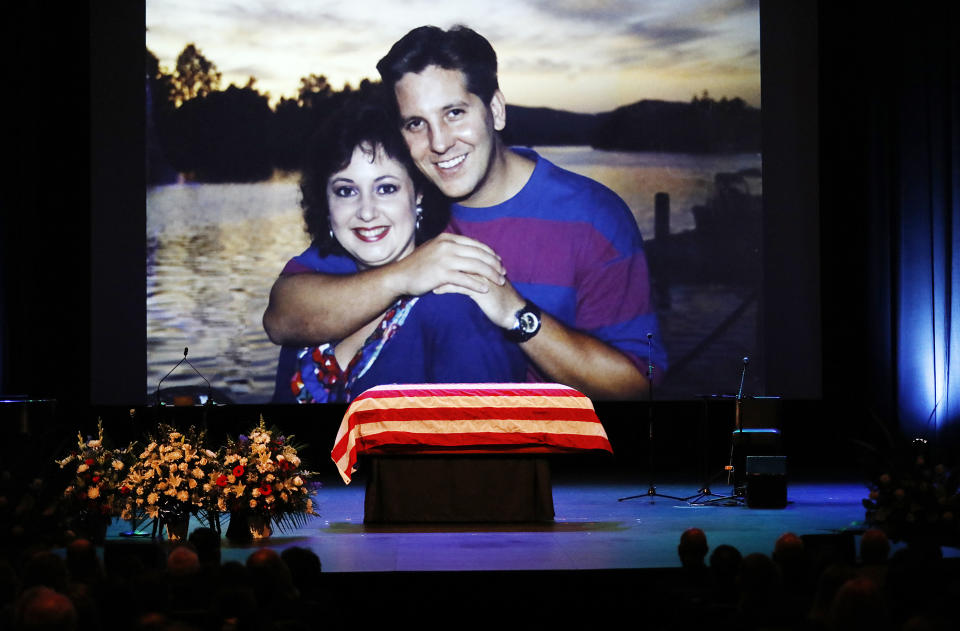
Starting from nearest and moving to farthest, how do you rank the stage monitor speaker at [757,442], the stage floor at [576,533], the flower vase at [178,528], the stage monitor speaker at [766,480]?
the stage floor at [576,533], the flower vase at [178,528], the stage monitor speaker at [766,480], the stage monitor speaker at [757,442]

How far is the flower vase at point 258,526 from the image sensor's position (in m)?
6.73

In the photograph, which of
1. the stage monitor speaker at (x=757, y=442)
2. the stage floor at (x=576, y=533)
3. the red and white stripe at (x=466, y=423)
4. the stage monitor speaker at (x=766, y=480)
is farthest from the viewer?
the stage monitor speaker at (x=757, y=442)

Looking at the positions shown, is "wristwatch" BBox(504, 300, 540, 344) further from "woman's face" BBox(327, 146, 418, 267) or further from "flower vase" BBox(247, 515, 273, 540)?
"flower vase" BBox(247, 515, 273, 540)

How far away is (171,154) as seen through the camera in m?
10.2

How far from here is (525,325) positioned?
33.1 feet

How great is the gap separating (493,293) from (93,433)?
3.60 meters

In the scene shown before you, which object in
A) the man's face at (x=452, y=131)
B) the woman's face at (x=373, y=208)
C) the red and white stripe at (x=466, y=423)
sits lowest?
the red and white stripe at (x=466, y=423)

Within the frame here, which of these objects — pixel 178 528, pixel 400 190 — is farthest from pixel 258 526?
pixel 400 190

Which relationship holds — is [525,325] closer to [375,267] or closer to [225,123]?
[375,267]

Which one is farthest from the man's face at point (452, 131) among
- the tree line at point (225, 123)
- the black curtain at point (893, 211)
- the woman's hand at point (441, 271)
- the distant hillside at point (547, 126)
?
the black curtain at point (893, 211)

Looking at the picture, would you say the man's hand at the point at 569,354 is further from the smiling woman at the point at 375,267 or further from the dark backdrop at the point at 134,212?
the dark backdrop at the point at 134,212

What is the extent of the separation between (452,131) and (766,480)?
13.0 feet

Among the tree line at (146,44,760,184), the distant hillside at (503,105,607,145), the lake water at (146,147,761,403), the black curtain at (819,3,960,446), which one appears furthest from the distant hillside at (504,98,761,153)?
the black curtain at (819,3,960,446)

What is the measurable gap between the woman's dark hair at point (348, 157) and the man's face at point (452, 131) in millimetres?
108
